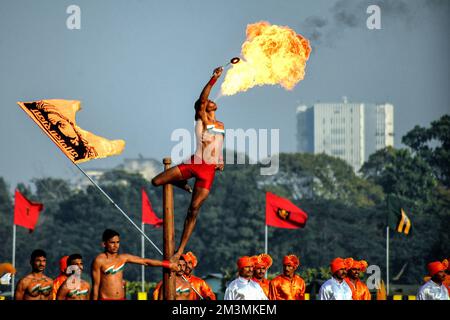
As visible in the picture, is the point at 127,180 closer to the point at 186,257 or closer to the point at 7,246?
the point at 7,246

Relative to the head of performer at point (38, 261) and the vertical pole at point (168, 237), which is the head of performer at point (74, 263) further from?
the vertical pole at point (168, 237)

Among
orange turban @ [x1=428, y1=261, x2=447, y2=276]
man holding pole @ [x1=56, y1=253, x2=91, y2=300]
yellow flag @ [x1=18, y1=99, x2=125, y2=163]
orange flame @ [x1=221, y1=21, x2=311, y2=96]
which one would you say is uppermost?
orange flame @ [x1=221, y1=21, x2=311, y2=96]

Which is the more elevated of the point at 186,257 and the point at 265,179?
the point at 265,179

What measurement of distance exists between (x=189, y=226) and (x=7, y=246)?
7727 centimetres

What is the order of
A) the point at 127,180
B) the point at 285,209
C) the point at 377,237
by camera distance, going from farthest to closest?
1. the point at 127,180
2. the point at 377,237
3. the point at 285,209

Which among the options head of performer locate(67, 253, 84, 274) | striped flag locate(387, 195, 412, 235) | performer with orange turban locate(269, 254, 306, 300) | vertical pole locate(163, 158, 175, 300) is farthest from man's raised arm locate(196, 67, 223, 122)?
striped flag locate(387, 195, 412, 235)

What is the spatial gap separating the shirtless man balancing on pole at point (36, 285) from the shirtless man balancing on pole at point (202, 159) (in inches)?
115

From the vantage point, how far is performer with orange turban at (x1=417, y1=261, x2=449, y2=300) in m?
22.6

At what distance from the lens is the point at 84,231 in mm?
93625

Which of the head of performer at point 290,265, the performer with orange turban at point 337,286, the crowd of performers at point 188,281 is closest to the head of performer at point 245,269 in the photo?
the crowd of performers at point 188,281

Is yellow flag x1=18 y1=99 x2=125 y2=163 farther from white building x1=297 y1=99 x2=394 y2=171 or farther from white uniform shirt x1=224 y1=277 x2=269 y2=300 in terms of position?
white building x1=297 y1=99 x2=394 y2=171

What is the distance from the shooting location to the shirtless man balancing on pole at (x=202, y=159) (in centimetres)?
1866
